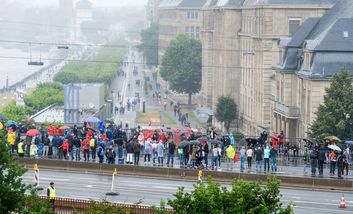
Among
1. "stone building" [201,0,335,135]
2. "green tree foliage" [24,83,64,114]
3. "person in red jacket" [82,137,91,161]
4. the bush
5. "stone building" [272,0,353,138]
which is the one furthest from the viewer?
"green tree foliage" [24,83,64,114]

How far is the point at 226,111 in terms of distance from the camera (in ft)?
411

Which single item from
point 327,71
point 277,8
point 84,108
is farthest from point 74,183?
point 277,8

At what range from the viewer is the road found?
2055 inches

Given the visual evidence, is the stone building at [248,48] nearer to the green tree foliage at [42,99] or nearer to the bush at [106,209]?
the green tree foliage at [42,99]

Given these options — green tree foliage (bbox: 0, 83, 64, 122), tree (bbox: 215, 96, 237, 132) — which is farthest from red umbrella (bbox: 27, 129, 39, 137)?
tree (bbox: 215, 96, 237, 132)

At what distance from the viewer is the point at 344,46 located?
92188 mm

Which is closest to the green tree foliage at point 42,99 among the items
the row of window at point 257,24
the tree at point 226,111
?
the tree at point 226,111

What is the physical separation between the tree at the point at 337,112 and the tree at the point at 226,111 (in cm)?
4273

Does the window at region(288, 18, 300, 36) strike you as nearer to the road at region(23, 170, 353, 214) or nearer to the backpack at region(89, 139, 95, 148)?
the backpack at region(89, 139, 95, 148)

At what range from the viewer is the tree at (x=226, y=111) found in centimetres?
12525

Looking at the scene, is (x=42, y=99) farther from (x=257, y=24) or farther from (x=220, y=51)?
(x=257, y=24)

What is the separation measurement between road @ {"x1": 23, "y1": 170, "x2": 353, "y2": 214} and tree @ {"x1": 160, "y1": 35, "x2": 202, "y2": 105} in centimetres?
10335

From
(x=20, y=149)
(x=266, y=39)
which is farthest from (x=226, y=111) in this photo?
(x=20, y=149)

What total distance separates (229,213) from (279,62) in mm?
68971
